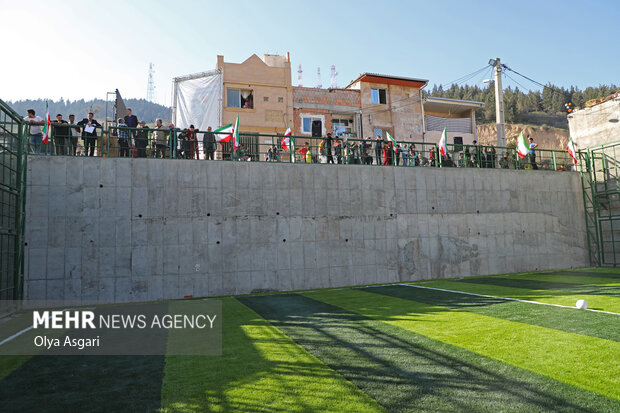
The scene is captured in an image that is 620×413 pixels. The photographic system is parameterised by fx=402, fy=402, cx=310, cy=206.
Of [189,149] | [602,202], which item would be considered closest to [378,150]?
[189,149]

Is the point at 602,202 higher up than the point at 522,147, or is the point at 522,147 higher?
the point at 522,147

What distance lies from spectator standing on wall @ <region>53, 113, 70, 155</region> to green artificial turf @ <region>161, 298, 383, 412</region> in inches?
473

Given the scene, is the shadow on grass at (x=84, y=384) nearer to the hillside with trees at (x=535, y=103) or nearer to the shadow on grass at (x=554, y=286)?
the shadow on grass at (x=554, y=286)

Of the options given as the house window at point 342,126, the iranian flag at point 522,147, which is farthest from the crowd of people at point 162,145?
the house window at point 342,126

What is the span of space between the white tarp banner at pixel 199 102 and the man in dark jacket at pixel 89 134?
49.3 ft

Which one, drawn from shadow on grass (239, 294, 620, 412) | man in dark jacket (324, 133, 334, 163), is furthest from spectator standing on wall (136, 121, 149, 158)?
shadow on grass (239, 294, 620, 412)

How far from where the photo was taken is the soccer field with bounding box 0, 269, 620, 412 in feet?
15.9

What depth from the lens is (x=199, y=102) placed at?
31.6 metres

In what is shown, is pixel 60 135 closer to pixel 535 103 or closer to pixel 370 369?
pixel 370 369

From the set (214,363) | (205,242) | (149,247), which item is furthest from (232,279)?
(214,363)

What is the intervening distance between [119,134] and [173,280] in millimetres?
6499

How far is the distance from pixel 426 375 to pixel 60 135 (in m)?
15.8

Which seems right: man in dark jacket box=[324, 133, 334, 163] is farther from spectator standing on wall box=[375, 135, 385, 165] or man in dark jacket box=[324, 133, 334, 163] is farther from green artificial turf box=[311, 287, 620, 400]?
green artificial turf box=[311, 287, 620, 400]

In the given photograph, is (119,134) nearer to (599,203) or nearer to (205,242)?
(205,242)
